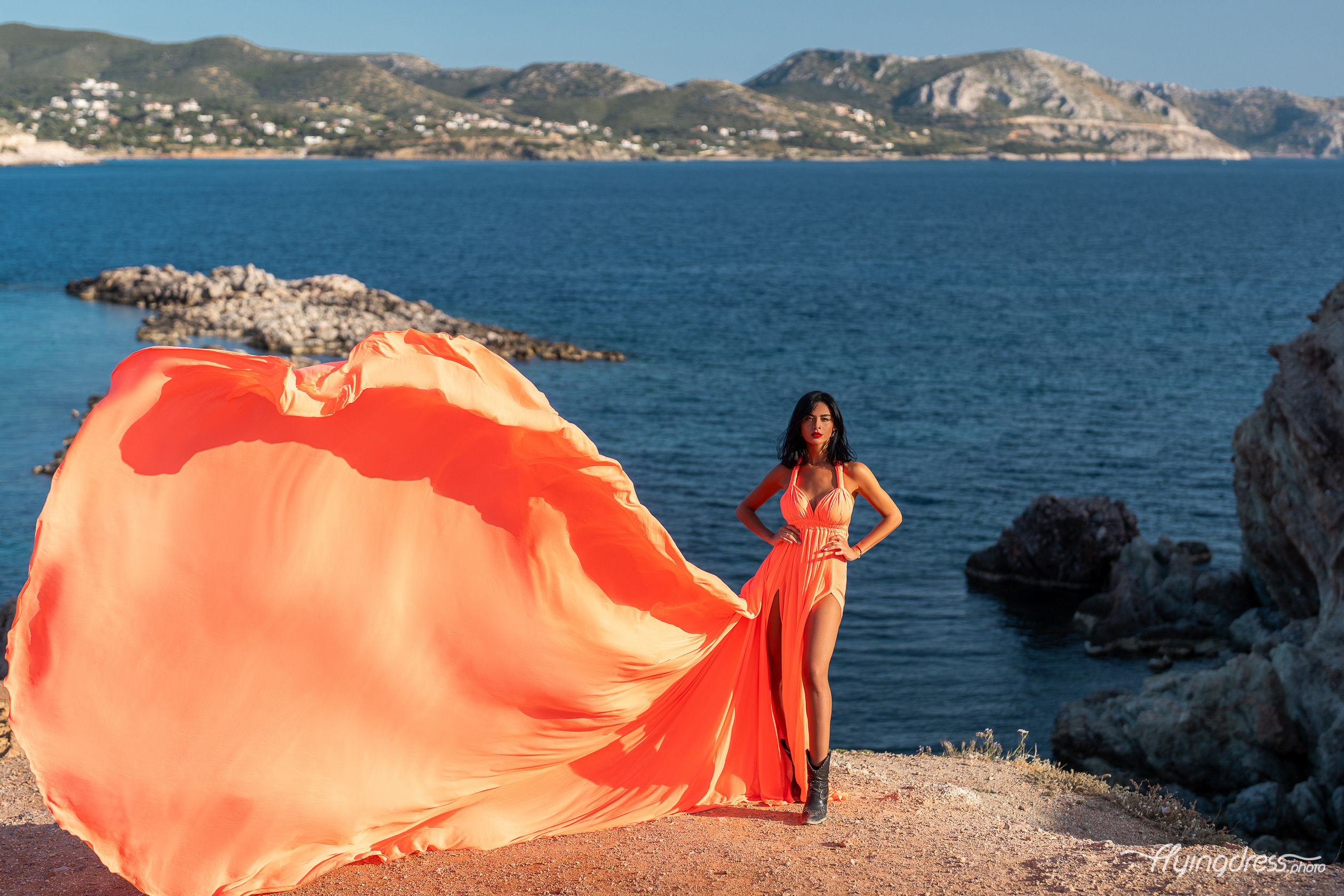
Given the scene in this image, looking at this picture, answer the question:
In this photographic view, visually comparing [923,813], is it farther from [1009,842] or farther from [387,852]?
[387,852]

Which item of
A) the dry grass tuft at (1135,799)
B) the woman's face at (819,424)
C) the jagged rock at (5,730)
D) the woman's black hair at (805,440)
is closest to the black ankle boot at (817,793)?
the woman's black hair at (805,440)

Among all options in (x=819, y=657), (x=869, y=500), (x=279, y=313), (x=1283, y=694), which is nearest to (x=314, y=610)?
(x=819, y=657)

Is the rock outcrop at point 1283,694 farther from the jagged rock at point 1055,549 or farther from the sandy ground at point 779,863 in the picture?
the jagged rock at point 1055,549

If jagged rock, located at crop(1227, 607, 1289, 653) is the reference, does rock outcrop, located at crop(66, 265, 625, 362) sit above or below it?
above

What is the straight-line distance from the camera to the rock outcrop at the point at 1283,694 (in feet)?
42.3

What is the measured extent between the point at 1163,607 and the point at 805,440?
18.7 m

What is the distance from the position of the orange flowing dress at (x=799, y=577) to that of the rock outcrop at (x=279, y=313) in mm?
38177

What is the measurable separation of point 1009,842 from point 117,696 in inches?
228

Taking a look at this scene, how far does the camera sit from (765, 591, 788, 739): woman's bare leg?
7.20 metres

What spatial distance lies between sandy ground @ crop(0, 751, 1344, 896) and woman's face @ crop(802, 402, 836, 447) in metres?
2.67

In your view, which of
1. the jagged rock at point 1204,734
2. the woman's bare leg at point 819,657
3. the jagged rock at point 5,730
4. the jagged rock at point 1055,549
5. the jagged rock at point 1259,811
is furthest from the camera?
the jagged rock at point 1055,549

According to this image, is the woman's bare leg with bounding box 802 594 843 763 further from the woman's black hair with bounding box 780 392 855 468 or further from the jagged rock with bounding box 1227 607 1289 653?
the jagged rock with bounding box 1227 607 1289 653

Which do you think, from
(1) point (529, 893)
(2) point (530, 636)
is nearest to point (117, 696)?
(2) point (530, 636)

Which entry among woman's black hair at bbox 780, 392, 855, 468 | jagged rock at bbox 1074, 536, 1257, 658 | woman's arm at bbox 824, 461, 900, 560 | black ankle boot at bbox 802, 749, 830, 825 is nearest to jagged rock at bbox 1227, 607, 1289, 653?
jagged rock at bbox 1074, 536, 1257, 658
